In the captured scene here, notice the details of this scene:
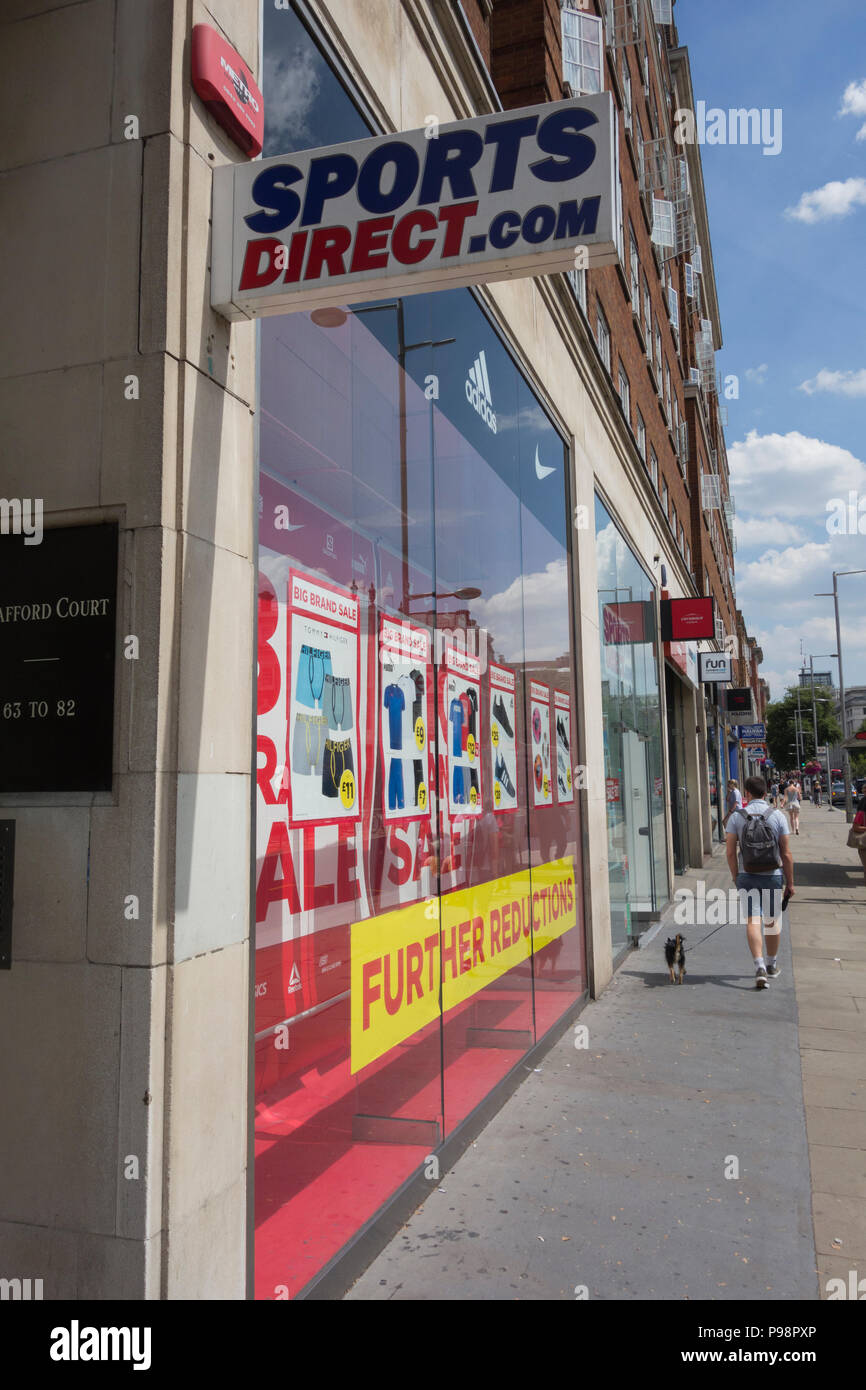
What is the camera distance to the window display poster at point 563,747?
838 cm

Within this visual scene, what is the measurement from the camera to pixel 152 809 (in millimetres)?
2723

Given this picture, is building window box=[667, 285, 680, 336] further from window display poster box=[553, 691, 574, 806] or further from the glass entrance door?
window display poster box=[553, 691, 574, 806]

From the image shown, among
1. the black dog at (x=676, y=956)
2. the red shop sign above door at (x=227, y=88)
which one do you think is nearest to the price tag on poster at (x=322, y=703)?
the red shop sign above door at (x=227, y=88)

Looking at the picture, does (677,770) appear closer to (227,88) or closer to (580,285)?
(580,285)

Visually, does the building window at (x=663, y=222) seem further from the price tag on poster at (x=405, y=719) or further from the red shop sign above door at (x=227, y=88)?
the red shop sign above door at (x=227, y=88)

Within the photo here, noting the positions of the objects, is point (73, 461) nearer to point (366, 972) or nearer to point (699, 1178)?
point (366, 972)

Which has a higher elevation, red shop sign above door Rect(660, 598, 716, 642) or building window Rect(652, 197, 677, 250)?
building window Rect(652, 197, 677, 250)

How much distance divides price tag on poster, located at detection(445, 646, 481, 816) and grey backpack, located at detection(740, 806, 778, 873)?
429 centimetres

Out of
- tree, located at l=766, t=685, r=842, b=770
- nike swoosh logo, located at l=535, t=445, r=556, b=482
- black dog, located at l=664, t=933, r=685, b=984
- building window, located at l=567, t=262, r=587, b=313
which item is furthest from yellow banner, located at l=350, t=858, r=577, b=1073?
tree, located at l=766, t=685, r=842, b=770

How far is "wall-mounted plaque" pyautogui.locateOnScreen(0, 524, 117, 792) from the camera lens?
9.18 feet

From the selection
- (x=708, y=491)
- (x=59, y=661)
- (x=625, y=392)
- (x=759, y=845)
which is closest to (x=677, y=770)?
(x=625, y=392)

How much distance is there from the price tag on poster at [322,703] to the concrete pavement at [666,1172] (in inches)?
74.2

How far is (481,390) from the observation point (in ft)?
22.0

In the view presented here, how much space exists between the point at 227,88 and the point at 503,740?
4426 mm
